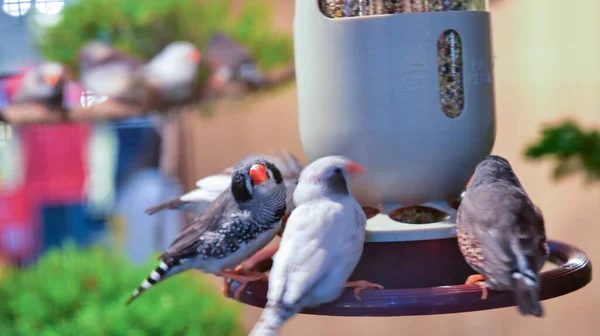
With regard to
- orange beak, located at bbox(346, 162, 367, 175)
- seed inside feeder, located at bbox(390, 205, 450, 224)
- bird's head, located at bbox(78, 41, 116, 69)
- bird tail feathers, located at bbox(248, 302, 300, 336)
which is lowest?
bird tail feathers, located at bbox(248, 302, 300, 336)

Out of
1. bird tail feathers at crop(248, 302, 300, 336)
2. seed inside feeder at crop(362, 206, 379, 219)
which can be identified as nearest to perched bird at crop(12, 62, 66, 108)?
seed inside feeder at crop(362, 206, 379, 219)

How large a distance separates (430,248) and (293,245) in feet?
0.69

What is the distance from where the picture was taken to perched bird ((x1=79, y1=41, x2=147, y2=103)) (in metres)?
2.16

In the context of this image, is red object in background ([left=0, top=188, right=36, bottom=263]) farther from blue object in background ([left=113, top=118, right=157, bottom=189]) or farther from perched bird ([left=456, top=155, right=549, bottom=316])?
perched bird ([left=456, top=155, right=549, bottom=316])

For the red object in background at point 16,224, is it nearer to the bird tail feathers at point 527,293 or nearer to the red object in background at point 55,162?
the red object in background at point 55,162

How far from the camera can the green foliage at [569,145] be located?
51.2 inches

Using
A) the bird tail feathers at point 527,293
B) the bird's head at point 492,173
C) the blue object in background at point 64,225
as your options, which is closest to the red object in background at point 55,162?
the blue object in background at point 64,225

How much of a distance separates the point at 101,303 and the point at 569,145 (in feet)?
3.45

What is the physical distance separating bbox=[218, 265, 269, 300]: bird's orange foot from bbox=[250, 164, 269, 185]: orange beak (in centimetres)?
13

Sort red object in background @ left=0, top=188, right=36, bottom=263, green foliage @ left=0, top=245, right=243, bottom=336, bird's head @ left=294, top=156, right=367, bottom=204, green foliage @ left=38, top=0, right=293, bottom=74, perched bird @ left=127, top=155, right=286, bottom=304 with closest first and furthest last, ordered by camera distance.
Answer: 1. bird's head @ left=294, top=156, right=367, bottom=204
2. perched bird @ left=127, top=155, right=286, bottom=304
3. green foliage @ left=0, top=245, right=243, bottom=336
4. green foliage @ left=38, top=0, right=293, bottom=74
5. red object in background @ left=0, top=188, right=36, bottom=263

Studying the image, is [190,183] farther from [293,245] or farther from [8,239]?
[293,245]

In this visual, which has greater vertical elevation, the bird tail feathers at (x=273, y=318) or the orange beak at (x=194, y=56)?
the orange beak at (x=194, y=56)

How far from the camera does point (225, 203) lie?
1.05m

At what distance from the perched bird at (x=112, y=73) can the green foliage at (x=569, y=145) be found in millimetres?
1284
